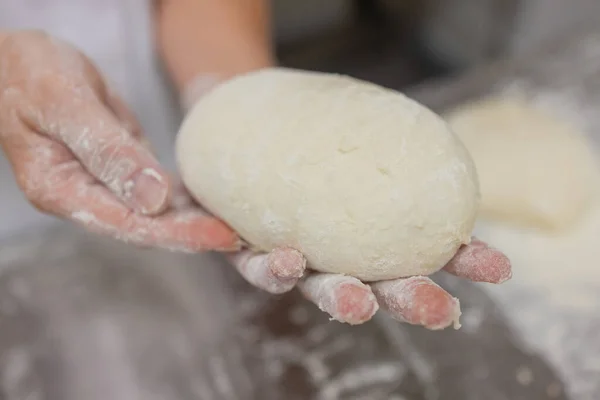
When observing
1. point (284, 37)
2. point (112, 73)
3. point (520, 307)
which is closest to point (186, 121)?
point (112, 73)

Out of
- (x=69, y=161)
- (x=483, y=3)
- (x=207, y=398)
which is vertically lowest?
(x=207, y=398)

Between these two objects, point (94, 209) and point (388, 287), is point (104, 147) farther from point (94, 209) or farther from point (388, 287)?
point (388, 287)

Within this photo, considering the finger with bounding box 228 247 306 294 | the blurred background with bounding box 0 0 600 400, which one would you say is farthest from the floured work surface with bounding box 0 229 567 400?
the finger with bounding box 228 247 306 294

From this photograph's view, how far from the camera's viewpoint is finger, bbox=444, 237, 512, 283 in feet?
2.01

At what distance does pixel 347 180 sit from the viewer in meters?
0.65

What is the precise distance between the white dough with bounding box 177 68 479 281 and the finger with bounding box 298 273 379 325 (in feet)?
0.12

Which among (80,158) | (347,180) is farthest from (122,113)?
(347,180)

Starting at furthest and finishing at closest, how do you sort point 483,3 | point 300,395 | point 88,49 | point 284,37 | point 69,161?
1. point 284,37
2. point 483,3
3. point 88,49
4. point 300,395
5. point 69,161

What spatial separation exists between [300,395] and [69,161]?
461mm

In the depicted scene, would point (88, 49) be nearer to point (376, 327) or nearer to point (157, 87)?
point (157, 87)

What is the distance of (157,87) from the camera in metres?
1.14

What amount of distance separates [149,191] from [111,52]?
462mm

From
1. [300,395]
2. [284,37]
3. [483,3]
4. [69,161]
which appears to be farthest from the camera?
[284,37]

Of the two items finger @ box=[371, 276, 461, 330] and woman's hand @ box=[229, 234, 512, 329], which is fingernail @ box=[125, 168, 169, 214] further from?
finger @ box=[371, 276, 461, 330]
